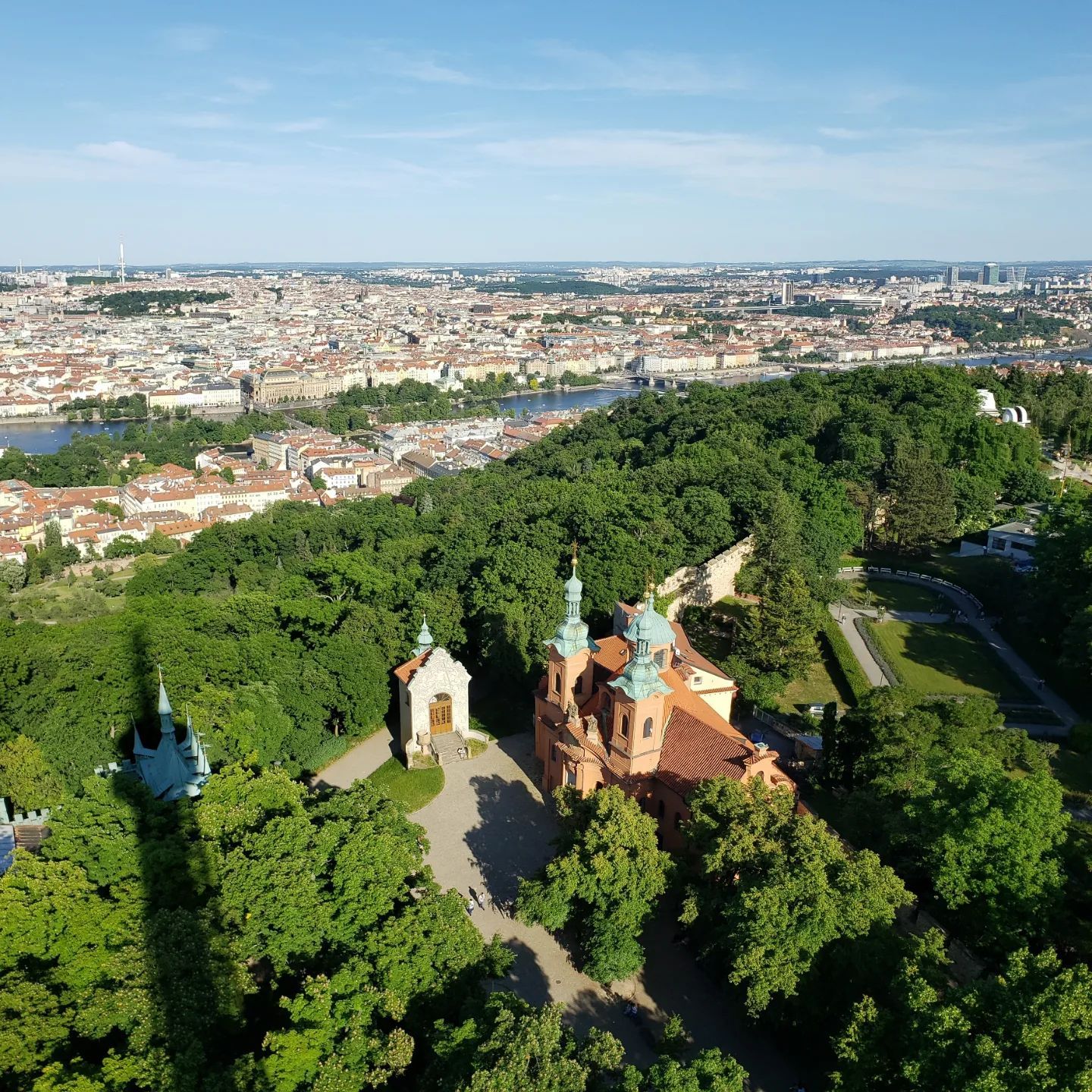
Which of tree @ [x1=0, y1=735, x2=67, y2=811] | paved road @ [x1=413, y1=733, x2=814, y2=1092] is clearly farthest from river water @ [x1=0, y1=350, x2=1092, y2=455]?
paved road @ [x1=413, y1=733, x2=814, y2=1092]

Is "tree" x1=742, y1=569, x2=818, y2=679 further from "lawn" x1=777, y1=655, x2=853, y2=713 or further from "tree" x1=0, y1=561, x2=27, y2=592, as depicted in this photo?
"tree" x1=0, y1=561, x2=27, y2=592

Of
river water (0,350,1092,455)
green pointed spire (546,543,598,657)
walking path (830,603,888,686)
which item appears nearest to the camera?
green pointed spire (546,543,598,657)

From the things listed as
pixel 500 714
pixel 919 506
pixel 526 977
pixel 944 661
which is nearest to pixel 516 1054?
pixel 526 977

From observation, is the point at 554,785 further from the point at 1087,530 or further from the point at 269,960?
→ the point at 1087,530

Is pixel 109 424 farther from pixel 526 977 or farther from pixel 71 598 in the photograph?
pixel 526 977

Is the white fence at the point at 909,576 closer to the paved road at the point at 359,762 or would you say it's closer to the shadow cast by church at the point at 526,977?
the paved road at the point at 359,762
